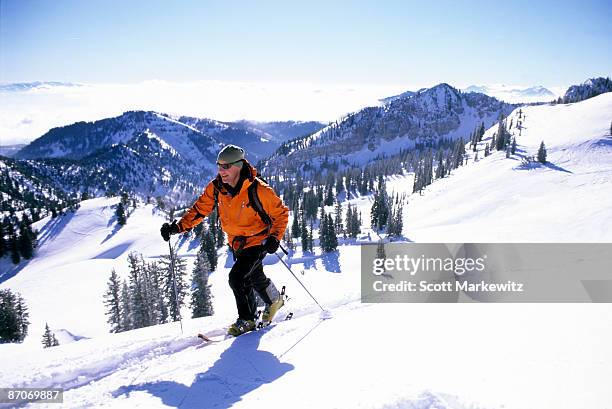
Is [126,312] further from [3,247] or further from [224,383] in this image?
[3,247]

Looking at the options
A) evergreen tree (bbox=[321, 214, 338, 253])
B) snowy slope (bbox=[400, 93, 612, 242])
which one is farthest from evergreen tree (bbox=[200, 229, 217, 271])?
snowy slope (bbox=[400, 93, 612, 242])

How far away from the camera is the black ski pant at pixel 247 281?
7.33 meters

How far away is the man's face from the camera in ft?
22.6

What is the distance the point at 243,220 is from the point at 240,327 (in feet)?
7.70

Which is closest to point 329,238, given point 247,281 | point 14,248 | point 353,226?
point 353,226

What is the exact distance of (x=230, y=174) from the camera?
694 cm

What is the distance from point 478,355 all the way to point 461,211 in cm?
8927

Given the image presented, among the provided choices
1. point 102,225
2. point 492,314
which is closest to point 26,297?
point 102,225

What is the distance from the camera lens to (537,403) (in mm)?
3793

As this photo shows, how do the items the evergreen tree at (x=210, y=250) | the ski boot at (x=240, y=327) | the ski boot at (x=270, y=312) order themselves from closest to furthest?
the ski boot at (x=240, y=327) < the ski boot at (x=270, y=312) < the evergreen tree at (x=210, y=250)

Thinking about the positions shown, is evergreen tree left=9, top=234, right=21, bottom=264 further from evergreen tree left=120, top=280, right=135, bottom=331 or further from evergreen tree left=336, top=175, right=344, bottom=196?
evergreen tree left=336, top=175, right=344, bottom=196

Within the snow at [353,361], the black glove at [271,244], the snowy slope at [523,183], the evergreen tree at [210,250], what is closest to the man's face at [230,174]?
the black glove at [271,244]

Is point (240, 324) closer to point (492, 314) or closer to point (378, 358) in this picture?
point (378, 358)

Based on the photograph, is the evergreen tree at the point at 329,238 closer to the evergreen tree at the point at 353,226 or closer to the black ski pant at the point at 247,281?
the evergreen tree at the point at 353,226
